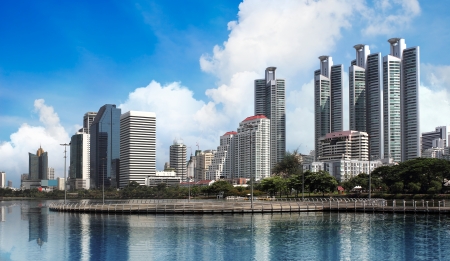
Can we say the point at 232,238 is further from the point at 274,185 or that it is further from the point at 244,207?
the point at 274,185

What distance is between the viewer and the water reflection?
47281 millimetres

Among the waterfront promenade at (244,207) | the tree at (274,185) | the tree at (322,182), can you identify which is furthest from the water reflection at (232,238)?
the tree at (274,185)

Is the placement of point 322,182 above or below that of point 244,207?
above

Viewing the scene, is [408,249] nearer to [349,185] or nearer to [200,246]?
[200,246]

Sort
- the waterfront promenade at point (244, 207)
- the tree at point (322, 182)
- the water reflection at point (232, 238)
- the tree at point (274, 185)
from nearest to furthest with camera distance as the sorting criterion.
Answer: the water reflection at point (232, 238) < the waterfront promenade at point (244, 207) < the tree at point (322, 182) < the tree at point (274, 185)

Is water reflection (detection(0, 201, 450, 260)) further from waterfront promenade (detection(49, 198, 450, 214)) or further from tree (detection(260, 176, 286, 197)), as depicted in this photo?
tree (detection(260, 176, 286, 197))

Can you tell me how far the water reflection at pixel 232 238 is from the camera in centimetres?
4728

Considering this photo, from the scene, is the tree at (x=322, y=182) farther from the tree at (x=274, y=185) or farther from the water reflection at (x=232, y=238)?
the water reflection at (x=232, y=238)

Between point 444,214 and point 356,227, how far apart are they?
2476 cm

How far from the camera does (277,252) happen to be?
48.5m

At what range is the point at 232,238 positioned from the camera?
57.3 meters

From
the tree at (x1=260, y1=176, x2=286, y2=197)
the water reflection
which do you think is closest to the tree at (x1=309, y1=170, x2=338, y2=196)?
the tree at (x1=260, y1=176, x2=286, y2=197)

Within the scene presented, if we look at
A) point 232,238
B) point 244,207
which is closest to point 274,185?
point 244,207

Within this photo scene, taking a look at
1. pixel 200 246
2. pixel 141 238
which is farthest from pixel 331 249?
pixel 141 238
